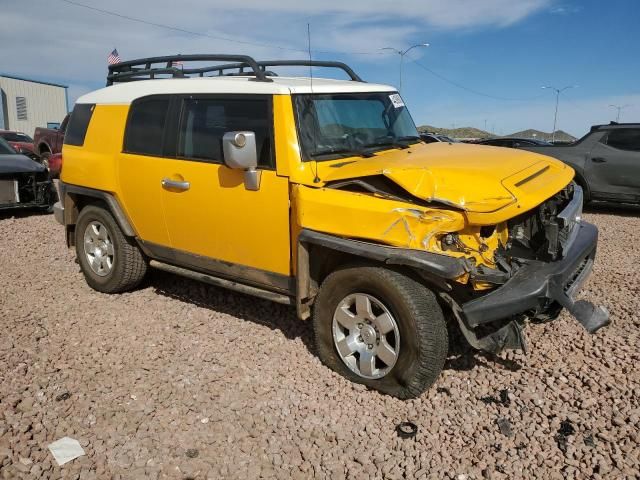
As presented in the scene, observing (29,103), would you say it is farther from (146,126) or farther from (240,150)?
(240,150)

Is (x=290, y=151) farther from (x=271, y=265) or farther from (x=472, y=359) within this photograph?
(x=472, y=359)

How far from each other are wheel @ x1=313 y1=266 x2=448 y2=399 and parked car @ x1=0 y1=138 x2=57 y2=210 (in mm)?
7708

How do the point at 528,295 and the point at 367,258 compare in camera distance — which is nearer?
the point at 528,295

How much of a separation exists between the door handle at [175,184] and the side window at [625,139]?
8256mm

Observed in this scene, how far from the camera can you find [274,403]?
3434 mm

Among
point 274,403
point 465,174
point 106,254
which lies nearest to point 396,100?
point 465,174

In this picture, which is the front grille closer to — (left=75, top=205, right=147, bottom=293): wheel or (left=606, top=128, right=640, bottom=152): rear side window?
(left=75, top=205, right=147, bottom=293): wheel

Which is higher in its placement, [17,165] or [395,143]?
[395,143]

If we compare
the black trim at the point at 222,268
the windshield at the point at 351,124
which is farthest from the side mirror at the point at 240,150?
the black trim at the point at 222,268

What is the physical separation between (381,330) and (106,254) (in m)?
3.21

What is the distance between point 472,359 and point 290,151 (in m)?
2.01

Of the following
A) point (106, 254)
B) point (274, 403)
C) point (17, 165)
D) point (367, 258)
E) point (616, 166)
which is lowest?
point (274, 403)

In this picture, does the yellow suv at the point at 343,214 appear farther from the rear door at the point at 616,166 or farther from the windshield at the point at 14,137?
the windshield at the point at 14,137

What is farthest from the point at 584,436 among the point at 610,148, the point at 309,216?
the point at 610,148
